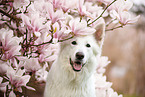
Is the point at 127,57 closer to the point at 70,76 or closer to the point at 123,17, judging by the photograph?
the point at 70,76

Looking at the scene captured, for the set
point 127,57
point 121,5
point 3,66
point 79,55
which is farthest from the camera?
point 127,57

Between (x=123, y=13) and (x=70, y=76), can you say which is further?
(x=70, y=76)

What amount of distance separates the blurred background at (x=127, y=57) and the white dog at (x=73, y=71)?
27.4 feet

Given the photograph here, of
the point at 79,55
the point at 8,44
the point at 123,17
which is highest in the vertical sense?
the point at 123,17

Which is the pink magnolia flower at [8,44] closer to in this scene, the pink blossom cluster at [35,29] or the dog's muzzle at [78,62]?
the pink blossom cluster at [35,29]

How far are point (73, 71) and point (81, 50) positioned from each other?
0.33m

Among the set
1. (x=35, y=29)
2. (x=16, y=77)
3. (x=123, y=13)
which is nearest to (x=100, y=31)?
(x=123, y=13)

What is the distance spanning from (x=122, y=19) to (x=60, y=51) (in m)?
0.89

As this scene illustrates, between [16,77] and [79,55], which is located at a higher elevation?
[79,55]

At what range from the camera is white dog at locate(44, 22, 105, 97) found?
208 cm

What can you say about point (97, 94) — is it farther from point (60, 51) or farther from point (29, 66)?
point (29, 66)

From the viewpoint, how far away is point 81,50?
1964 millimetres

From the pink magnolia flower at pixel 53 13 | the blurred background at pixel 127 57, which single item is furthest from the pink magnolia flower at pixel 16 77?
the blurred background at pixel 127 57

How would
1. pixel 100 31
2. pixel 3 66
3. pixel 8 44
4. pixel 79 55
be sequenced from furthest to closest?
pixel 100 31 → pixel 79 55 → pixel 3 66 → pixel 8 44
